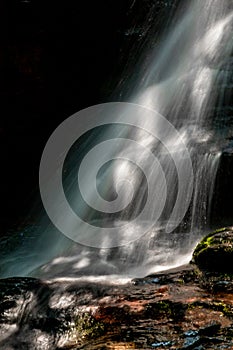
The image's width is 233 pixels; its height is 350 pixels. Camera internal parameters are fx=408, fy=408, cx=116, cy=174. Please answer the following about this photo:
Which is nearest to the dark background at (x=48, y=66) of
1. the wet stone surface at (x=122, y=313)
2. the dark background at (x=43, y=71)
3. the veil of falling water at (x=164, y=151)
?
the dark background at (x=43, y=71)

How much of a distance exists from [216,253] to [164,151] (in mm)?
3172

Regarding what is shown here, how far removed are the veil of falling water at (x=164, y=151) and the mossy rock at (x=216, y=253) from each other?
0.73 meters

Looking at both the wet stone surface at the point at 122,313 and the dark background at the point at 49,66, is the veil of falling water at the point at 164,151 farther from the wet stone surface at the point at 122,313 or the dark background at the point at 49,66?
the wet stone surface at the point at 122,313

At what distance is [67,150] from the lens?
11.3 m

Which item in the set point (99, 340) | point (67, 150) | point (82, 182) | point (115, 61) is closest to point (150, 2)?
point (115, 61)

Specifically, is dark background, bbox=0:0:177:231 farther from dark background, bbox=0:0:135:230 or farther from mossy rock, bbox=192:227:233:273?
mossy rock, bbox=192:227:233:273

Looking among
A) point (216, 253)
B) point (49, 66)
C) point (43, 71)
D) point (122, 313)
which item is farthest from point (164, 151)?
point (49, 66)

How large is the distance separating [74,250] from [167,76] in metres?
5.60

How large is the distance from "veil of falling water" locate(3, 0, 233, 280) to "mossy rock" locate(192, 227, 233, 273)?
0.73m

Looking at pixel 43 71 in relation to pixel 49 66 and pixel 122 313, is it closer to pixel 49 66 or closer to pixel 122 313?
pixel 49 66

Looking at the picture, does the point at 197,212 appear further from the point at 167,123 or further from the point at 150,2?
the point at 150,2

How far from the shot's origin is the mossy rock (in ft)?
14.3

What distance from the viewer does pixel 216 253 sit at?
4477 millimetres

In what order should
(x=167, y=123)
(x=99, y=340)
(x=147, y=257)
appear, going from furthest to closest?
(x=167, y=123) → (x=147, y=257) → (x=99, y=340)
